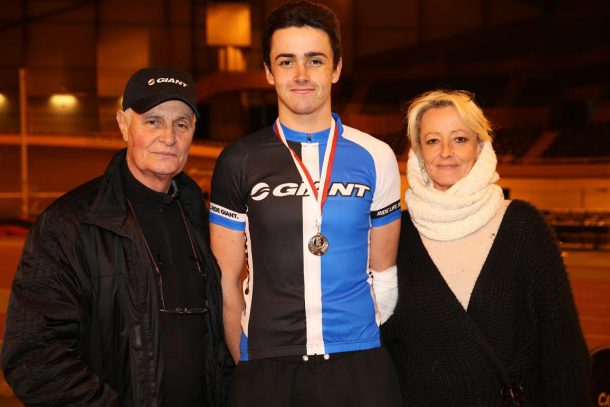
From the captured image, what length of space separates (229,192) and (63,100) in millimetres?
27113

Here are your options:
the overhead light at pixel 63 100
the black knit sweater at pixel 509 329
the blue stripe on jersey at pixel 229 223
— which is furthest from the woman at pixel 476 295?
the overhead light at pixel 63 100

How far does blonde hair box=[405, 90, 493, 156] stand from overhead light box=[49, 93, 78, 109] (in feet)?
88.6

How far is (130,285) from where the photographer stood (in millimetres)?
2473

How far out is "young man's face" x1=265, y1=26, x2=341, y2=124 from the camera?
2.68 m

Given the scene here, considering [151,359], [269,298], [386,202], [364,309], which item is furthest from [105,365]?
[386,202]

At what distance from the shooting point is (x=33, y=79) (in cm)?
2745

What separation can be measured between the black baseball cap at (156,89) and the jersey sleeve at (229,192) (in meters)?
0.28

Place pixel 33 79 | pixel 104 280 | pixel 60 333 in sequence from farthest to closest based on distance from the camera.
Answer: pixel 33 79
pixel 104 280
pixel 60 333

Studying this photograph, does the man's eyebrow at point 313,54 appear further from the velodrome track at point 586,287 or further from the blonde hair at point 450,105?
the velodrome track at point 586,287

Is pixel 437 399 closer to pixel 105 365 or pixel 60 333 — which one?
pixel 105 365

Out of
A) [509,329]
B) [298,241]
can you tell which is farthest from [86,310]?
[509,329]

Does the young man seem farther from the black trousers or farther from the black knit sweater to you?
the black knit sweater

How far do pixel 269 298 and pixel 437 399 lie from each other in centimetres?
81

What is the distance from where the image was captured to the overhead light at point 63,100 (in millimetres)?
27688
